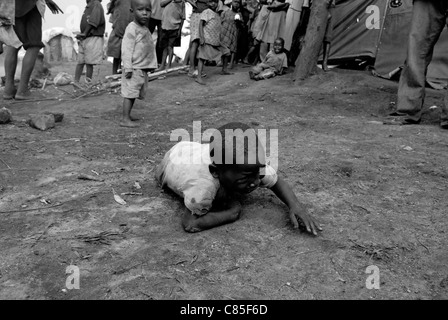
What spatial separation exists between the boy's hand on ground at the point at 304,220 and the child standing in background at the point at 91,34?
5.41m

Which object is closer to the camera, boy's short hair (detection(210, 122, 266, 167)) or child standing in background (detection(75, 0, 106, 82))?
boy's short hair (detection(210, 122, 266, 167))

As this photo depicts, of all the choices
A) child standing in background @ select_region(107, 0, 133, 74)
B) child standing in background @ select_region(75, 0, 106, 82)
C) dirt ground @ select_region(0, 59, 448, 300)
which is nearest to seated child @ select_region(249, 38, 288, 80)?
child standing in background @ select_region(107, 0, 133, 74)

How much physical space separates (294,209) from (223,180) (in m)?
0.40

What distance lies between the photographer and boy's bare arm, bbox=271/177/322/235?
2.19m

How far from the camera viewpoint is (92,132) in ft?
13.6

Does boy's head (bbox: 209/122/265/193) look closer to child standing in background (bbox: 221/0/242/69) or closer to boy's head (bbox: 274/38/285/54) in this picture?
boy's head (bbox: 274/38/285/54)

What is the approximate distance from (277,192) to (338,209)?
14.0 inches

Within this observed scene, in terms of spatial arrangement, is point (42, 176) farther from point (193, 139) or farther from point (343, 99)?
point (343, 99)

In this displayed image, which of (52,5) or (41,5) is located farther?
(52,5)

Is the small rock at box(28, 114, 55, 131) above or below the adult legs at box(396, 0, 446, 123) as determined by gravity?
below

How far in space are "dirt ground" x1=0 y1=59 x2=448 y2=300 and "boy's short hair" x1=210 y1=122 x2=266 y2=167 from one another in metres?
0.37

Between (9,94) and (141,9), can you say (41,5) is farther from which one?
(141,9)

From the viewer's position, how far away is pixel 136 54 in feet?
14.0

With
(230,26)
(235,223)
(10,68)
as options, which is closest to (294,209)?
(235,223)
